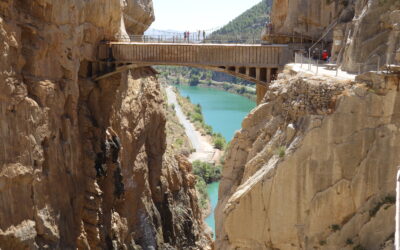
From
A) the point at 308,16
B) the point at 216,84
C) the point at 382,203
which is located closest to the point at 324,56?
the point at 308,16

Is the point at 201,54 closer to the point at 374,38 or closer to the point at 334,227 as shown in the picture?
the point at 374,38

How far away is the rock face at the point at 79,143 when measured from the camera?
24250mm

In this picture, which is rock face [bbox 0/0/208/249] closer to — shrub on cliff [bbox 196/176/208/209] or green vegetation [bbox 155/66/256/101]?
shrub on cliff [bbox 196/176/208/209]

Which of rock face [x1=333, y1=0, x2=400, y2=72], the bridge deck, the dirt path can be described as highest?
rock face [x1=333, y1=0, x2=400, y2=72]

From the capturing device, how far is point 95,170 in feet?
101

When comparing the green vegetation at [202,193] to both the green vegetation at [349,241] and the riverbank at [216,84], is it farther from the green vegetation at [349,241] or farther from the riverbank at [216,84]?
the riverbank at [216,84]

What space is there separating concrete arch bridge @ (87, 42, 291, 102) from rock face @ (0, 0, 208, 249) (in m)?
1.00

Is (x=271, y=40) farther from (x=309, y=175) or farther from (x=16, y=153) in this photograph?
(x=309, y=175)

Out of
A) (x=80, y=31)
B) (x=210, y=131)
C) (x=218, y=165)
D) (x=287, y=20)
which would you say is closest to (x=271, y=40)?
(x=287, y=20)

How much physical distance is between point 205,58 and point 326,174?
16119mm

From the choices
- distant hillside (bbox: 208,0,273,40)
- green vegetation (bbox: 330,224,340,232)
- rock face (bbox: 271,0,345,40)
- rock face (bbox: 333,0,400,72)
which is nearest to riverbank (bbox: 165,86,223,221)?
rock face (bbox: 271,0,345,40)

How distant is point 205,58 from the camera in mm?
28500

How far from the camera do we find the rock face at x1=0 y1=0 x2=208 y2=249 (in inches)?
955

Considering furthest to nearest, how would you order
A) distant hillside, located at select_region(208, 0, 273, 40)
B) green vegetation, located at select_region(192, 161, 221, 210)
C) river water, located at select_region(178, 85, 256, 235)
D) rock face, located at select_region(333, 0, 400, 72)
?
distant hillside, located at select_region(208, 0, 273, 40) → river water, located at select_region(178, 85, 256, 235) → green vegetation, located at select_region(192, 161, 221, 210) → rock face, located at select_region(333, 0, 400, 72)
